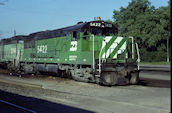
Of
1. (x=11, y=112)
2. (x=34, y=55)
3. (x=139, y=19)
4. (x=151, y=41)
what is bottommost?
(x=11, y=112)

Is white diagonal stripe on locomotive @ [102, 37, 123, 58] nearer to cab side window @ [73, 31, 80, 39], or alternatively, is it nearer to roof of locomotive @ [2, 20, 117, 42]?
roof of locomotive @ [2, 20, 117, 42]

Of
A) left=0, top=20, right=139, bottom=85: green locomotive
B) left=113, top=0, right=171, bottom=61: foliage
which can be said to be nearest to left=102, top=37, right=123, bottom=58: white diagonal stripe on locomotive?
left=0, top=20, right=139, bottom=85: green locomotive

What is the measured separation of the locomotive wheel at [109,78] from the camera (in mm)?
10525

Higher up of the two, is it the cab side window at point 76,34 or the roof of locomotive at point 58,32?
the roof of locomotive at point 58,32

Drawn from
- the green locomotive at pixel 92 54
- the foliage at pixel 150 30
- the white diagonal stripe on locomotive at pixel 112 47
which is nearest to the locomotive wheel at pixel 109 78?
the green locomotive at pixel 92 54

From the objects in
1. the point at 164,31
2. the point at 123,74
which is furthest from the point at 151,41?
the point at 123,74

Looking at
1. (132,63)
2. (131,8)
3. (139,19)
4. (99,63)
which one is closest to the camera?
(99,63)

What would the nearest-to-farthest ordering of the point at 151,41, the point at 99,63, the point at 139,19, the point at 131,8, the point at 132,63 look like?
the point at 99,63, the point at 132,63, the point at 151,41, the point at 139,19, the point at 131,8

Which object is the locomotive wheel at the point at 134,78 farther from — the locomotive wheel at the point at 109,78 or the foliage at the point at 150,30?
the foliage at the point at 150,30

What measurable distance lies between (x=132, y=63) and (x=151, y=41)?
105 feet

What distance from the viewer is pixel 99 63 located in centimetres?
1045

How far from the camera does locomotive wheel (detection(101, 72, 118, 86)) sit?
10.5 m

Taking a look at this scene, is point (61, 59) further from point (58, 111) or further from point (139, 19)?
point (139, 19)

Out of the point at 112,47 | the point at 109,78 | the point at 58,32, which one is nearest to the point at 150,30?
the point at 58,32
